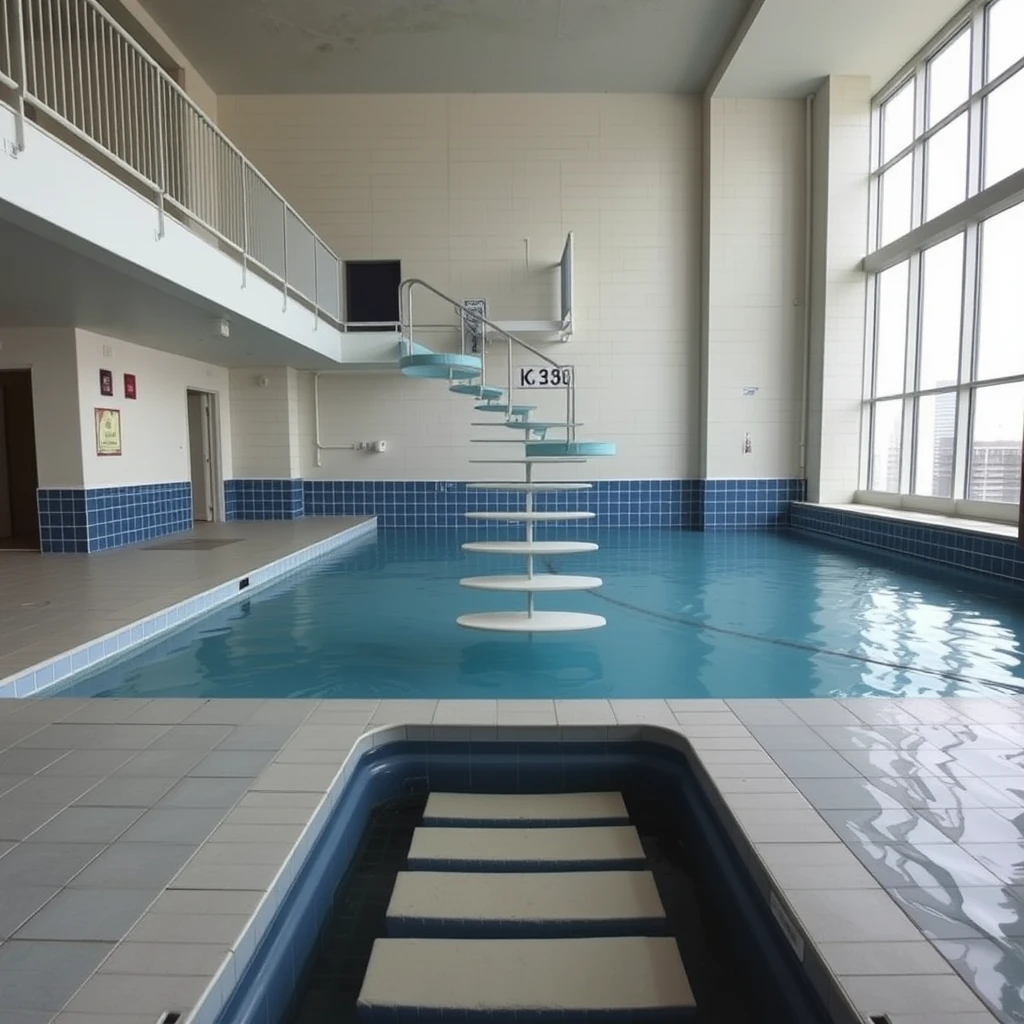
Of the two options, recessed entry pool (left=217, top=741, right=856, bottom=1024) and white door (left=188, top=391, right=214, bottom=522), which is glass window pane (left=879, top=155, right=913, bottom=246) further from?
white door (left=188, top=391, right=214, bottom=522)

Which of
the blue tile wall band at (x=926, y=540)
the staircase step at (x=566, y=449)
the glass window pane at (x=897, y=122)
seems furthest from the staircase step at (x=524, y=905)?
the glass window pane at (x=897, y=122)

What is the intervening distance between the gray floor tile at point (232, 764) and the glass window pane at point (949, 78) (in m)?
7.81

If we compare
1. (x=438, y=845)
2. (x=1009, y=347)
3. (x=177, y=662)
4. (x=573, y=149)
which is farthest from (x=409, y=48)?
(x=438, y=845)

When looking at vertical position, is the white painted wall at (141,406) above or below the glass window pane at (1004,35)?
below

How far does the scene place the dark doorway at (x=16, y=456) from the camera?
8.33m

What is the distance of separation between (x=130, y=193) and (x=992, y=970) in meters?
4.63

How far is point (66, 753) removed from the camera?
2170 millimetres

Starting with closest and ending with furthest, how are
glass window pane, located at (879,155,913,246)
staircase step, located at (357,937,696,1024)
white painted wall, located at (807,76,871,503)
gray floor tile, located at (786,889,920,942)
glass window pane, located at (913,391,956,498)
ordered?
gray floor tile, located at (786,889,920,942) → staircase step, located at (357,937,696,1024) → glass window pane, located at (913,391,956,498) → glass window pane, located at (879,155,913,246) → white painted wall, located at (807,76,871,503)

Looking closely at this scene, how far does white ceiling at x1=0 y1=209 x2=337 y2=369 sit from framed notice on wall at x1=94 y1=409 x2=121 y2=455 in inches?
28.3

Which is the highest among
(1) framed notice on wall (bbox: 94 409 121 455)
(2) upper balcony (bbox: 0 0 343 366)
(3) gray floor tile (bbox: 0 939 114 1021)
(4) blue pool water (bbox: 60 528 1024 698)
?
(2) upper balcony (bbox: 0 0 343 366)

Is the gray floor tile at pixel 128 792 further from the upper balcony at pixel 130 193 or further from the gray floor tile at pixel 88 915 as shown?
the upper balcony at pixel 130 193

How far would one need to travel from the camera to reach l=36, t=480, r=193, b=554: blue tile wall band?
245 inches

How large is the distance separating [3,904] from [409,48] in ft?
27.9

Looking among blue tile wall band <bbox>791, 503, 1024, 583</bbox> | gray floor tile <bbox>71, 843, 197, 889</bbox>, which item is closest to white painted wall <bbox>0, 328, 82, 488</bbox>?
gray floor tile <bbox>71, 843, 197, 889</bbox>
